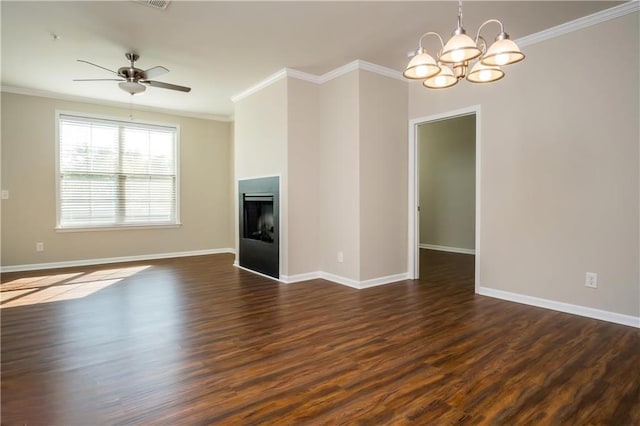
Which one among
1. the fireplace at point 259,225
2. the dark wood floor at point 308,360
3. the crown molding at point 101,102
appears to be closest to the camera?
the dark wood floor at point 308,360

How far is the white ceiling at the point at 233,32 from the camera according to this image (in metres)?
3.06

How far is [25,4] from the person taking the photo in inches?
119

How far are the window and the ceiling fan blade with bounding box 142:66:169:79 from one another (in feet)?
8.67

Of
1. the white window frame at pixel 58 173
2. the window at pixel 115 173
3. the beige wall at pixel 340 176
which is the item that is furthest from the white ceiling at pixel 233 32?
the window at pixel 115 173

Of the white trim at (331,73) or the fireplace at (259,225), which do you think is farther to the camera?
the fireplace at (259,225)

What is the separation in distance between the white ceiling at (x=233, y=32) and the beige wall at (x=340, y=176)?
0.37m

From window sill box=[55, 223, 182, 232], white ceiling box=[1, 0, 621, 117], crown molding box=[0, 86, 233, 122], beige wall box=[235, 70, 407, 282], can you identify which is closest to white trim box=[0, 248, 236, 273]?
window sill box=[55, 223, 182, 232]

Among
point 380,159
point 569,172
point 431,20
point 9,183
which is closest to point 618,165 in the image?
point 569,172

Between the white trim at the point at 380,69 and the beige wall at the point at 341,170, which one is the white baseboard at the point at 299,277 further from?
the white trim at the point at 380,69

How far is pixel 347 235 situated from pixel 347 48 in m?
2.17

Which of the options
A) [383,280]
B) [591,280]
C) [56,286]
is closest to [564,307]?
[591,280]

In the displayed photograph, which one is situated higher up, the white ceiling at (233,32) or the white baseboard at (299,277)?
the white ceiling at (233,32)

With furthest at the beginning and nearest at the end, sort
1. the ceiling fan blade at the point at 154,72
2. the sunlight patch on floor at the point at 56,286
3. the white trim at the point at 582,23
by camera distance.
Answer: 1. the sunlight patch on floor at the point at 56,286
2. the ceiling fan blade at the point at 154,72
3. the white trim at the point at 582,23

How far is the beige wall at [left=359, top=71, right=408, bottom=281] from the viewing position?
173 inches
